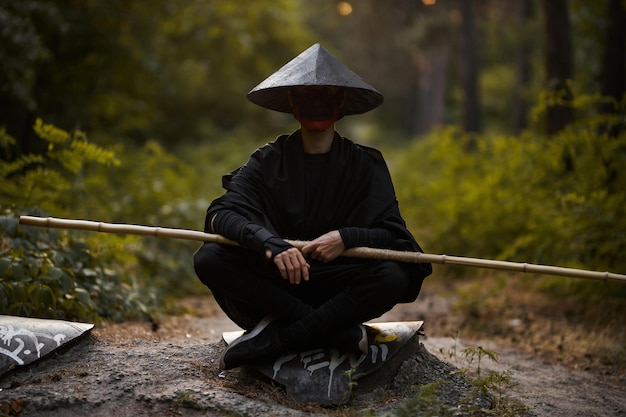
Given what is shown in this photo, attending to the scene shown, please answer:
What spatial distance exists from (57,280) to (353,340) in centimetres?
242

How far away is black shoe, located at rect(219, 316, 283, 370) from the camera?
4125 millimetres

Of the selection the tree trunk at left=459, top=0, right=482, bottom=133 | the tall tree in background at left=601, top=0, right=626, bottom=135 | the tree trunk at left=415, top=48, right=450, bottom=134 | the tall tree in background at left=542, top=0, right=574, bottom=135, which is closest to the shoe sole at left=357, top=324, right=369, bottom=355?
the tall tree in background at left=601, top=0, right=626, bottom=135

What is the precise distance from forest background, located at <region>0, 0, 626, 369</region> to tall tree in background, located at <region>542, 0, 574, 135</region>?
0.06 feet

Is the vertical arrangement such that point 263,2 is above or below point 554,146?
above

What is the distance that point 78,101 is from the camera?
37.8ft

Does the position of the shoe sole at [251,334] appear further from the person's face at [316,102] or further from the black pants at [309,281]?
the person's face at [316,102]

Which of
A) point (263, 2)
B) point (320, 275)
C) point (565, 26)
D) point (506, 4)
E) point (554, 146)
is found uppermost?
point (506, 4)

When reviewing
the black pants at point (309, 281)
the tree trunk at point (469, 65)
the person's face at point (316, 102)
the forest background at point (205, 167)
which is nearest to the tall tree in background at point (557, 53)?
the forest background at point (205, 167)

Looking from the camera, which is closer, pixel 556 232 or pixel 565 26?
pixel 556 232

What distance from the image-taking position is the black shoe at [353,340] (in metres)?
4.20

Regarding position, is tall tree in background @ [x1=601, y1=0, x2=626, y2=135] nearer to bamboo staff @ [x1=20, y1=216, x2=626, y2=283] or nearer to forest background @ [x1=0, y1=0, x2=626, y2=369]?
forest background @ [x1=0, y1=0, x2=626, y2=369]

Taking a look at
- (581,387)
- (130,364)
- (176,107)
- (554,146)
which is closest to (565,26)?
(554,146)

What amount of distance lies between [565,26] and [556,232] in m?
3.59

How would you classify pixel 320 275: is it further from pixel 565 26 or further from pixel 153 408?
pixel 565 26
